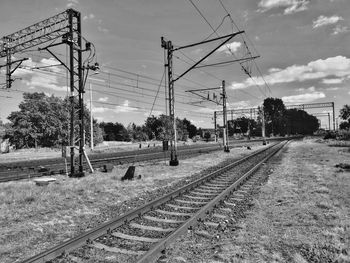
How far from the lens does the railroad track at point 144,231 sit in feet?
17.3

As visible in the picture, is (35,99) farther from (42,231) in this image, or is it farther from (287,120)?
(287,120)

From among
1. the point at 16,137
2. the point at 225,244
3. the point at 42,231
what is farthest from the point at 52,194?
the point at 16,137

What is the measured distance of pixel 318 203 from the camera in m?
8.82

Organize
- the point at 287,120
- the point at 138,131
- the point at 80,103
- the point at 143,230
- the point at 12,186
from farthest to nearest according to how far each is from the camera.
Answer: the point at 287,120, the point at 138,131, the point at 80,103, the point at 12,186, the point at 143,230

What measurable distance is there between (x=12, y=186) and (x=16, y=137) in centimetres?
5318

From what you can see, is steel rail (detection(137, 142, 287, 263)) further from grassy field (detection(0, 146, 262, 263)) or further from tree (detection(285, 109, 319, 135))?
tree (detection(285, 109, 319, 135))

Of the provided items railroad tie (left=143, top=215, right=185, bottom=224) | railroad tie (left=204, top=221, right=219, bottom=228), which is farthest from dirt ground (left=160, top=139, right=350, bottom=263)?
railroad tie (left=143, top=215, right=185, bottom=224)

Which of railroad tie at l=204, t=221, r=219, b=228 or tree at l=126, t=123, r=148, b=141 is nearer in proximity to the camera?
railroad tie at l=204, t=221, r=219, b=228

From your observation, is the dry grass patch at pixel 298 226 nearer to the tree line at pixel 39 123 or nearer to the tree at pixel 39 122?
the tree line at pixel 39 123

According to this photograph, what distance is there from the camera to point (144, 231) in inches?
265

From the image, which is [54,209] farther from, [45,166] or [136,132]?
[136,132]

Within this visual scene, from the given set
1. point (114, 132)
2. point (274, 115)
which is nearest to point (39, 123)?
point (114, 132)

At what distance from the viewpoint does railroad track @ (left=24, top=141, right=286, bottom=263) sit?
5.29 metres

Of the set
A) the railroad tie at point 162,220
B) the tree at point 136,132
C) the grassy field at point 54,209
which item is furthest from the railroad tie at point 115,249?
the tree at point 136,132
